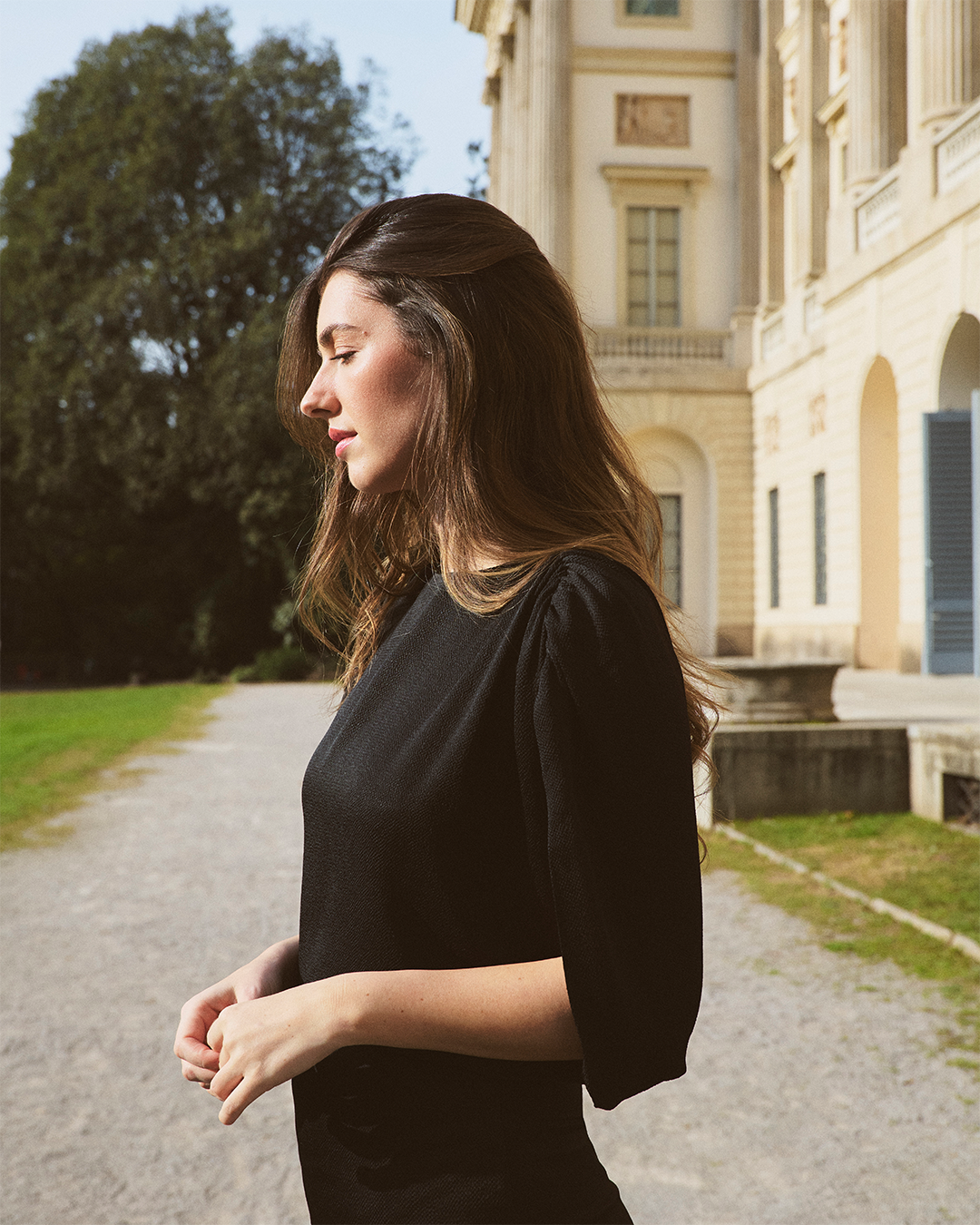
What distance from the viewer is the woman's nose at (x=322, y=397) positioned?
1444mm

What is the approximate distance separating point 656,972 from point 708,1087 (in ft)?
11.0

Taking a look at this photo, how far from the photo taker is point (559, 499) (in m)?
1.41

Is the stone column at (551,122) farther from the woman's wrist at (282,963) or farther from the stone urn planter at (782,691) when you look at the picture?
the woman's wrist at (282,963)

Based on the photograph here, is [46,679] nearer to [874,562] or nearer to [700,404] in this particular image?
[700,404]

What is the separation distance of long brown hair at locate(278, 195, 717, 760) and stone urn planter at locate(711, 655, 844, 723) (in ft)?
27.2

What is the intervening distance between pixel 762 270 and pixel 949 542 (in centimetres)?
1282

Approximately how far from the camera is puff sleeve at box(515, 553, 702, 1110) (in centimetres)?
116

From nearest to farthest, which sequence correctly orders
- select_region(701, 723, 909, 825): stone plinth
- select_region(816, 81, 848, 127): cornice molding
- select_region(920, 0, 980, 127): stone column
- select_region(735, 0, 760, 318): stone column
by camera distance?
1. select_region(701, 723, 909, 825): stone plinth
2. select_region(920, 0, 980, 127): stone column
3. select_region(816, 81, 848, 127): cornice molding
4. select_region(735, 0, 760, 318): stone column

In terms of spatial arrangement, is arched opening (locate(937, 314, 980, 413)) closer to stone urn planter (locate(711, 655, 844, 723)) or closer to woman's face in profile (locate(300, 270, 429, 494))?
stone urn planter (locate(711, 655, 844, 723))

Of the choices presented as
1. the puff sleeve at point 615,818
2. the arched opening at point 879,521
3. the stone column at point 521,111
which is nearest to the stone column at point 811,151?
the arched opening at point 879,521

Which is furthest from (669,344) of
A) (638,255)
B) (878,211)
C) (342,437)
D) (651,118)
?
(342,437)

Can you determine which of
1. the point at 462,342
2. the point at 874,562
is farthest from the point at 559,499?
the point at 874,562

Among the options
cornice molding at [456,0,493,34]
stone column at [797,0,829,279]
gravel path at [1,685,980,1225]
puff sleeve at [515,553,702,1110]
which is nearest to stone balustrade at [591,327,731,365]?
stone column at [797,0,829,279]

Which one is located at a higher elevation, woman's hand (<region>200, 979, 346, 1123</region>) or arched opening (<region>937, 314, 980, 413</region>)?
arched opening (<region>937, 314, 980, 413</region>)
